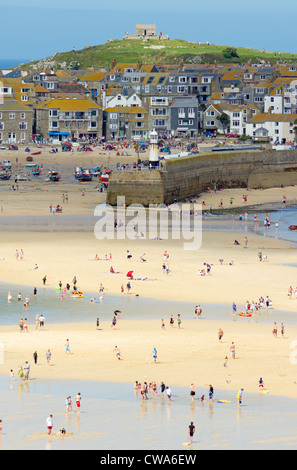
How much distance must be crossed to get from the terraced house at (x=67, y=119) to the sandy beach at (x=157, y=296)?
40.8m

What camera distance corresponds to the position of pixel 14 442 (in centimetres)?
2323

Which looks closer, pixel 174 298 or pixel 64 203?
pixel 174 298

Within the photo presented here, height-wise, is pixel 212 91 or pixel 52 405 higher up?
pixel 212 91

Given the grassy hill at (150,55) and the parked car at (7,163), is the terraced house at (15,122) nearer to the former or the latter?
the parked car at (7,163)

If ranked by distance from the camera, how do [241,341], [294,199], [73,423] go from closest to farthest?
[73,423]
[241,341]
[294,199]

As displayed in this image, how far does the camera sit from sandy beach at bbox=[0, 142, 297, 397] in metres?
29.2

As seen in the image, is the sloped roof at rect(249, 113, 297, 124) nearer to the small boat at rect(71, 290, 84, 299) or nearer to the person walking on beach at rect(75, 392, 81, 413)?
the small boat at rect(71, 290, 84, 299)

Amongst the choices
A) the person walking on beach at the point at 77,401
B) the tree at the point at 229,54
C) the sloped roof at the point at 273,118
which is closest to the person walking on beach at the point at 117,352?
the person walking on beach at the point at 77,401

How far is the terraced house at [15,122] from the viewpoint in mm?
104188

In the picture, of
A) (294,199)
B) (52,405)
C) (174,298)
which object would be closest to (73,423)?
(52,405)

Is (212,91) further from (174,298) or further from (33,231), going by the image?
(174,298)

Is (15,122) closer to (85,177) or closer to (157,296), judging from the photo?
(85,177)

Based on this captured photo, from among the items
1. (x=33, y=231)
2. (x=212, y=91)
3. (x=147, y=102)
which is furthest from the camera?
(x=212, y=91)

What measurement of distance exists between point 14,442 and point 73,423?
1997 millimetres
